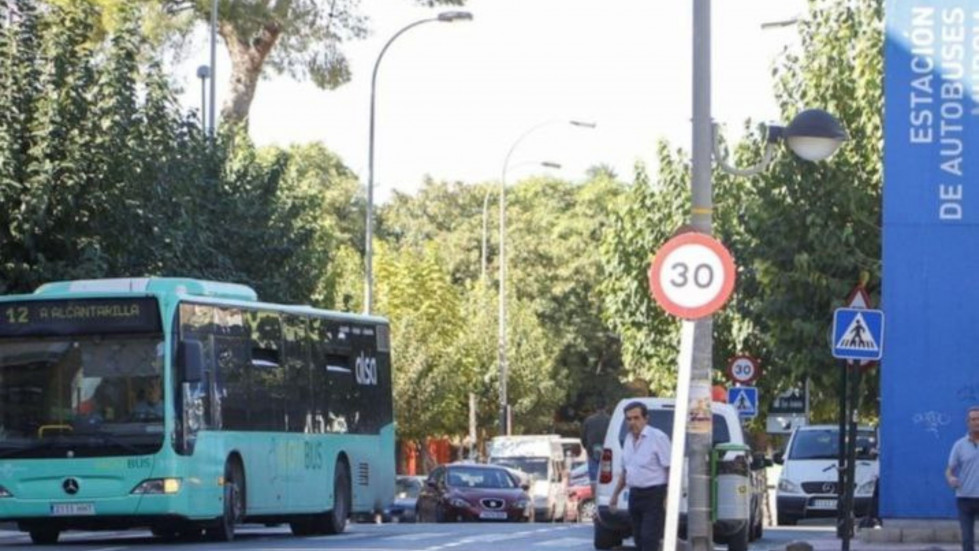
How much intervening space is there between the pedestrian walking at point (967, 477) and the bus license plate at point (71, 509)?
926 cm

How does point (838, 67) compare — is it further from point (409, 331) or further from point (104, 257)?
point (409, 331)

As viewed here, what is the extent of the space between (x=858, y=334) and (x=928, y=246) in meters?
2.67

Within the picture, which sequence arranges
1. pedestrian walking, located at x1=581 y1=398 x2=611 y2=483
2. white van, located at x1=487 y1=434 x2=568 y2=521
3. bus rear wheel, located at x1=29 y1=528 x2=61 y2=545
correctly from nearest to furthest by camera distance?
bus rear wheel, located at x1=29 y1=528 x2=61 y2=545, pedestrian walking, located at x1=581 y1=398 x2=611 y2=483, white van, located at x1=487 y1=434 x2=568 y2=521

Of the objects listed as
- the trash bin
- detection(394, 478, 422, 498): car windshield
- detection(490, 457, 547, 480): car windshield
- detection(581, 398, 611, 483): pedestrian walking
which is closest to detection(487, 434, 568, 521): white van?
detection(490, 457, 547, 480): car windshield

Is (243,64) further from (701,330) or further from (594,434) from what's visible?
(701,330)

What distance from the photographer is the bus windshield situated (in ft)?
84.5

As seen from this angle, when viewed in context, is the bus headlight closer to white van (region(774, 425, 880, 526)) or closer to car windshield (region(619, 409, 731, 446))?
car windshield (region(619, 409, 731, 446))

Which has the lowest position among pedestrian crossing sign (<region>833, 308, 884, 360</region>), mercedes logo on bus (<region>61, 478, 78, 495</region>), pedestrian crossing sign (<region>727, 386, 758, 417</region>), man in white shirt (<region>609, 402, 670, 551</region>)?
mercedes logo on bus (<region>61, 478, 78, 495</region>)

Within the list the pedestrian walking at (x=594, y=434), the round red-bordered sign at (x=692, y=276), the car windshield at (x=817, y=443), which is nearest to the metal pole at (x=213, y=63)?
the car windshield at (x=817, y=443)

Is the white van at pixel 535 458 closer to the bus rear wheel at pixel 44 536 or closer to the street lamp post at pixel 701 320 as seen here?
the bus rear wheel at pixel 44 536

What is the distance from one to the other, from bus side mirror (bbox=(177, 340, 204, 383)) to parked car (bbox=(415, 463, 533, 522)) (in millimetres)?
20016

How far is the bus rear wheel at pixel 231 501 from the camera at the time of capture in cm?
2733

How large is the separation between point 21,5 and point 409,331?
33.4m

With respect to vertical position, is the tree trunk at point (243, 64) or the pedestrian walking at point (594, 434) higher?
the tree trunk at point (243, 64)
